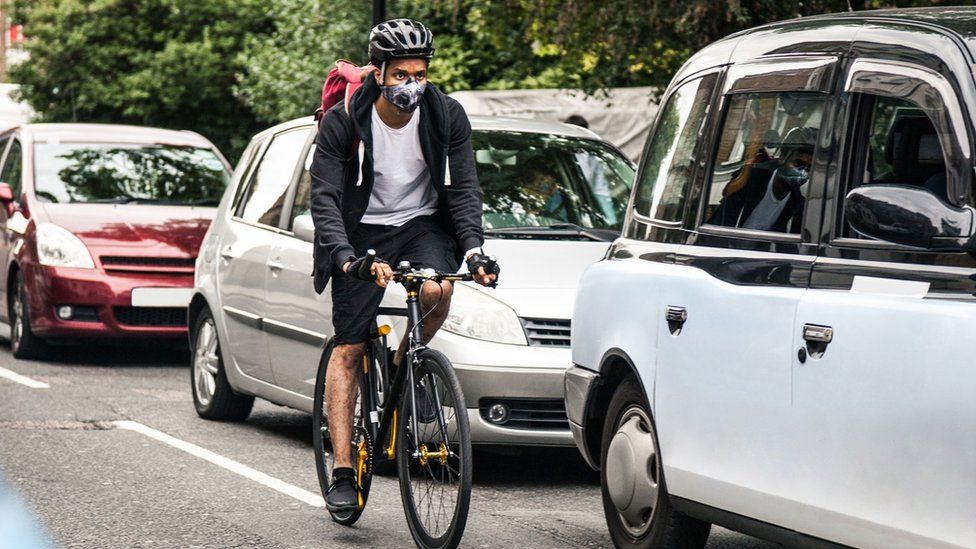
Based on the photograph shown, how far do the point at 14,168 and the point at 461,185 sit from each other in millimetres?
8908

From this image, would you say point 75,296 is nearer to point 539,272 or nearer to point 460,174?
point 539,272

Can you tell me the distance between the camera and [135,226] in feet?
43.4

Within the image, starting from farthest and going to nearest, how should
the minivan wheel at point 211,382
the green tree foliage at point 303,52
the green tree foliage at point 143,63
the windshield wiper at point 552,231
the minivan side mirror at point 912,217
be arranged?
1. the green tree foliage at point 143,63
2. the green tree foliage at point 303,52
3. the minivan wheel at point 211,382
4. the windshield wiper at point 552,231
5. the minivan side mirror at point 912,217

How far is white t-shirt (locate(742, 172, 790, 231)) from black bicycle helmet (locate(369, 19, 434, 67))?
1468 mm

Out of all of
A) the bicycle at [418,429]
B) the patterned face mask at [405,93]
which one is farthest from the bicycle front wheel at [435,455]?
the patterned face mask at [405,93]

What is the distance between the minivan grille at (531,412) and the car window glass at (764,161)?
219 cm

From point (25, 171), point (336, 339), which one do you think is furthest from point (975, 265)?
point (25, 171)

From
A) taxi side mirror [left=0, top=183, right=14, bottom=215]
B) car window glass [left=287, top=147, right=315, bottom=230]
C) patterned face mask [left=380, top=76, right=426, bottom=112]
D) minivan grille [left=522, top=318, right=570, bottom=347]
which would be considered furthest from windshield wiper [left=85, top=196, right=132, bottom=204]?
patterned face mask [left=380, top=76, right=426, bottom=112]

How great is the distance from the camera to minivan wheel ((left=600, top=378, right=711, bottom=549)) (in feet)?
18.2

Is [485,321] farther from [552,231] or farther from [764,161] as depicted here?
[764,161]

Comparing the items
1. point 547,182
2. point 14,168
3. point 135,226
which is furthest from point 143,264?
point 547,182

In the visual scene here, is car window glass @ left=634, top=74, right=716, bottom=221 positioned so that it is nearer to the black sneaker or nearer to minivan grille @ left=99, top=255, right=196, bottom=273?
the black sneaker

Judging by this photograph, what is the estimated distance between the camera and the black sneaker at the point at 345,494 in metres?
6.38

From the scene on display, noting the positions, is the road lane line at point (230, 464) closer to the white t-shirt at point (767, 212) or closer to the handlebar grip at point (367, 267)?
the handlebar grip at point (367, 267)
